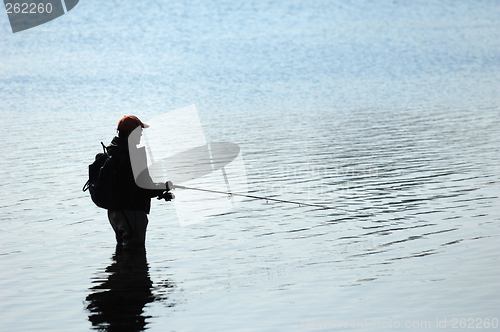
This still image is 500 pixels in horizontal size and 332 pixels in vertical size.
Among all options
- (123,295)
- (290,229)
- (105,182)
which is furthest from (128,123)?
(290,229)

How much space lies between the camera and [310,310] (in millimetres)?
7734

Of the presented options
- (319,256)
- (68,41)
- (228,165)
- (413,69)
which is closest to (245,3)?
(68,41)

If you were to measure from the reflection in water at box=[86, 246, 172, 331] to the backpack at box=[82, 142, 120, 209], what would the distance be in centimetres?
95

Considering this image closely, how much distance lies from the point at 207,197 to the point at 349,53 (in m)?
88.2

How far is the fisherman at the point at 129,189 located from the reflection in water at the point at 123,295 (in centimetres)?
40

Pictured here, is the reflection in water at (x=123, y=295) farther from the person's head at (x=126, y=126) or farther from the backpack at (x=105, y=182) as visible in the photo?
the person's head at (x=126, y=126)

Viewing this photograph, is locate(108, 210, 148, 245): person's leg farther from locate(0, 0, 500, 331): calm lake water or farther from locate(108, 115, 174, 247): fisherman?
locate(0, 0, 500, 331): calm lake water

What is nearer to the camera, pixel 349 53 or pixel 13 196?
pixel 13 196

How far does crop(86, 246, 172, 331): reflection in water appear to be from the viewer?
24.8 ft

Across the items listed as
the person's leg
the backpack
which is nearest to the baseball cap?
the backpack

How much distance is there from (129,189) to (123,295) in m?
1.57

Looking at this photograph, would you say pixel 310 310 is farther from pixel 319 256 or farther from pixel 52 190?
pixel 52 190

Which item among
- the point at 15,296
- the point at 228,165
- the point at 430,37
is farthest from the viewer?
the point at 430,37

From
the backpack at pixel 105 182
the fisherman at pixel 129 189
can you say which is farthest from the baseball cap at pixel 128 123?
the backpack at pixel 105 182
